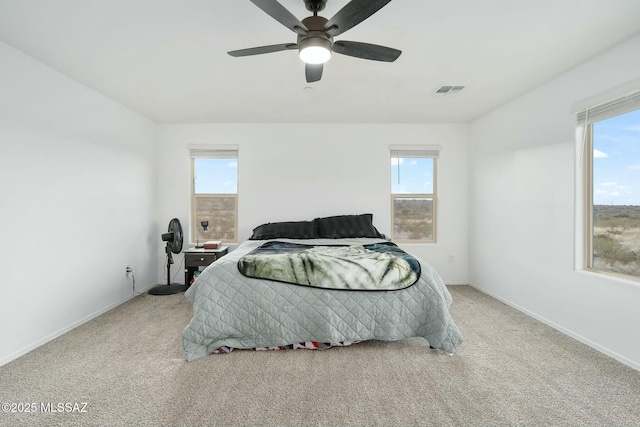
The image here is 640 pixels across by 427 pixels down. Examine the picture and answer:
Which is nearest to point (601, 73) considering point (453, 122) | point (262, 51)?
point (453, 122)

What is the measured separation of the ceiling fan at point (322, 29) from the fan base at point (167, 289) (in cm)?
311

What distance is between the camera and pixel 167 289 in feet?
12.7

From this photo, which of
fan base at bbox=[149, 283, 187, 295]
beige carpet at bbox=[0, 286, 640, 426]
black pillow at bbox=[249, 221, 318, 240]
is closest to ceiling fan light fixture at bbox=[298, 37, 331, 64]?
beige carpet at bbox=[0, 286, 640, 426]

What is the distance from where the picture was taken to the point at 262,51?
6.13ft

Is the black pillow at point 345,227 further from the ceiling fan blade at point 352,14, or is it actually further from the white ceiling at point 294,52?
the ceiling fan blade at point 352,14

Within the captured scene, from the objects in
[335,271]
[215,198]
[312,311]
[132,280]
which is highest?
[215,198]

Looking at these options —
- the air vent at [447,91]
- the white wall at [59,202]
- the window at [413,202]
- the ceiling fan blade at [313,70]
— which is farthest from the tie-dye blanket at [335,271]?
the window at [413,202]

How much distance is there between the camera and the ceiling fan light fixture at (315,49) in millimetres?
1742

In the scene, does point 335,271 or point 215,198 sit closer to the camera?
point 335,271

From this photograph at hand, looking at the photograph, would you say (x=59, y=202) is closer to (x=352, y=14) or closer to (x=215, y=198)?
(x=215, y=198)

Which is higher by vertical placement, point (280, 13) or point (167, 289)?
point (280, 13)

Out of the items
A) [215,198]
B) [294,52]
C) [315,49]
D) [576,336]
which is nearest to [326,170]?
[215,198]

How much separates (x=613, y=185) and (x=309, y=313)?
265 cm

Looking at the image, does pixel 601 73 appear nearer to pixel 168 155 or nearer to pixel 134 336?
pixel 134 336
